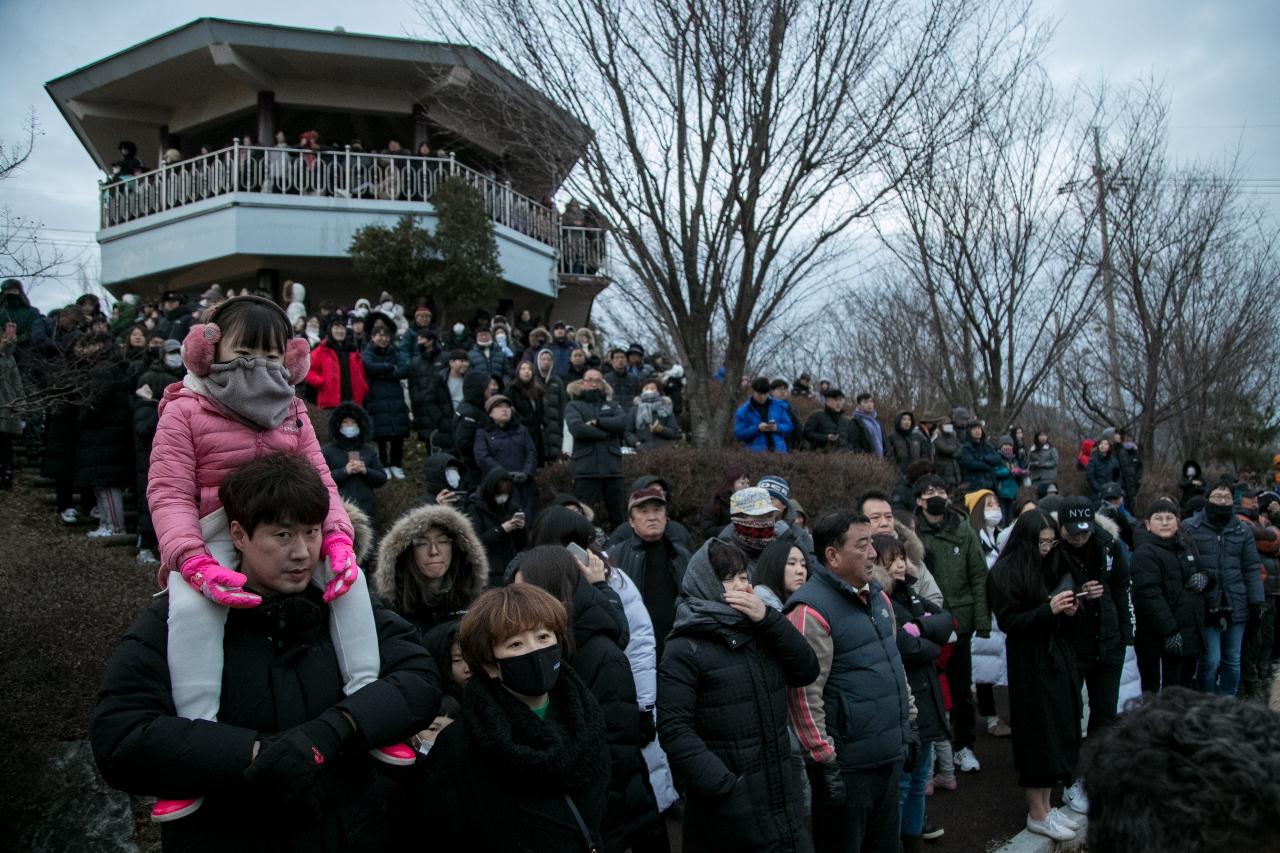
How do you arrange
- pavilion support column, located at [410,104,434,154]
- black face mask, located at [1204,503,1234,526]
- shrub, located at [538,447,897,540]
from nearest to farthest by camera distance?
black face mask, located at [1204,503,1234,526] < shrub, located at [538,447,897,540] < pavilion support column, located at [410,104,434,154]

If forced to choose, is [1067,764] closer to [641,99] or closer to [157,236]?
[641,99]

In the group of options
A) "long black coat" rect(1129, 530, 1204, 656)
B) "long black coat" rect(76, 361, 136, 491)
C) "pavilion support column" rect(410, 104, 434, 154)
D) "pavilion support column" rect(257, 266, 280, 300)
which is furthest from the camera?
"pavilion support column" rect(410, 104, 434, 154)

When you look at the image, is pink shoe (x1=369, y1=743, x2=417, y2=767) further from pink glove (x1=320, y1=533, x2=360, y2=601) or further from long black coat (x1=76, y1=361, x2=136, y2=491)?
long black coat (x1=76, y1=361, x2=136, y2=491)

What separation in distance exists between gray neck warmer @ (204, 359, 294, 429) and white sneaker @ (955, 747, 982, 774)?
6.08 meters

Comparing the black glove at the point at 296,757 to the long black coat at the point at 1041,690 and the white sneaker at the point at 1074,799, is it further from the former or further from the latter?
the white sneaker at the point at 1074,799

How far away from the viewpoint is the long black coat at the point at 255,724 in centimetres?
238

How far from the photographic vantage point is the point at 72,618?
5555 mm

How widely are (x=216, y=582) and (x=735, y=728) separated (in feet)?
7.76

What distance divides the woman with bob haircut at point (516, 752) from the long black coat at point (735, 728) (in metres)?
0.80

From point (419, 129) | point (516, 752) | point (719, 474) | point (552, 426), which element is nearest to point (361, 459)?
point (552, 426)

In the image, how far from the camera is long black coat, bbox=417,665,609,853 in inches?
120

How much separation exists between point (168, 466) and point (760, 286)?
8929 millimetres

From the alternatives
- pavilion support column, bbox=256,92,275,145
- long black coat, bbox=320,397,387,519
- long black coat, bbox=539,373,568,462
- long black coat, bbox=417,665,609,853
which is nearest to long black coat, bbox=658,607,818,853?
long black coat, bbox=417,665,609,853

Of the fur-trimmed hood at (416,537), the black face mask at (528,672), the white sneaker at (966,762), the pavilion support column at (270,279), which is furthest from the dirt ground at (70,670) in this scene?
the pavilion support column at (270,279)
